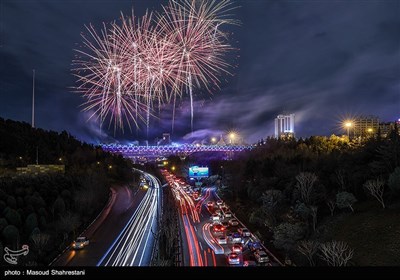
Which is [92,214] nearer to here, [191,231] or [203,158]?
[191,231]

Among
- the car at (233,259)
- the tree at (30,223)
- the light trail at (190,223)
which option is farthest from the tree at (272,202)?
the tree at (30,223)

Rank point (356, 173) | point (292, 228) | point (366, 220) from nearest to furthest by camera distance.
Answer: point (366, 220)
point (292, 228)
point (356, 173)

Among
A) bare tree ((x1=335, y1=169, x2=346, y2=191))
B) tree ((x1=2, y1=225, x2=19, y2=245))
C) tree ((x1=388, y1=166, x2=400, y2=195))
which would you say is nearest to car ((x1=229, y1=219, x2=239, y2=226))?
bare tree ((x1=335, y1=169, x2=346, y2=191))

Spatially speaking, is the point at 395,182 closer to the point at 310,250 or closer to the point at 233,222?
the point at 310,250

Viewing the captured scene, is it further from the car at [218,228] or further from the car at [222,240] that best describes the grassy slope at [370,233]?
the car at [218,228]

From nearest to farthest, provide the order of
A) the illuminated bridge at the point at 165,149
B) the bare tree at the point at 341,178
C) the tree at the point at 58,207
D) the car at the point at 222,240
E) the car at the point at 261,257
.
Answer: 1. the car at the point at 261,257
2. the car at the point at 222,240
3. the bare tree at the point at 341,178
4. the tree at the point at 58,207
5. the illuminated bridge at the point at 165,149

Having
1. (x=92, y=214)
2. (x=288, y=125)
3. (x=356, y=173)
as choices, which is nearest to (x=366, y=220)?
(x=356, y=173)
